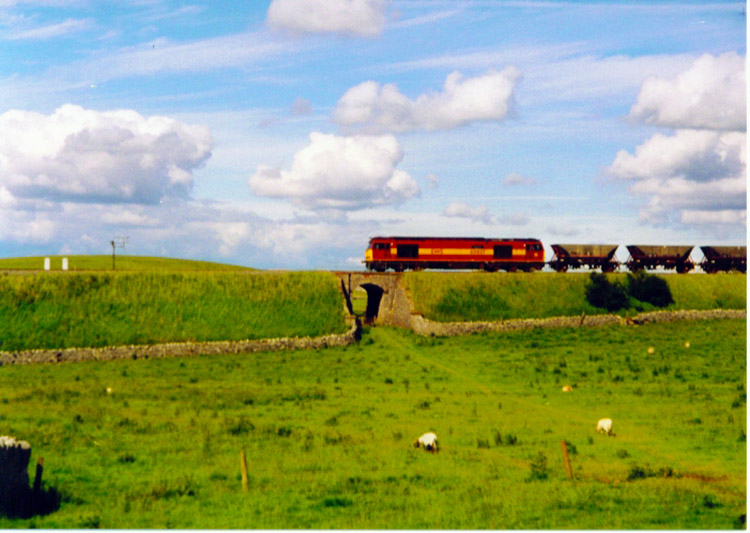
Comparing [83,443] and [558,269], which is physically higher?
[558,269]

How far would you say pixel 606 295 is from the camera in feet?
193

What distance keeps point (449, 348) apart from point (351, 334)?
751 centimetres

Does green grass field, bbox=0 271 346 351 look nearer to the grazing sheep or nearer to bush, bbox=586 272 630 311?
bush, bbox=586 272 630 311

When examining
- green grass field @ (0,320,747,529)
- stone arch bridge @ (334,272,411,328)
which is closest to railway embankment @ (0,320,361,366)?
green grass field @ (0,320,747,529)

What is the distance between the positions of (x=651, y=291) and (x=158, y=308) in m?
42.3

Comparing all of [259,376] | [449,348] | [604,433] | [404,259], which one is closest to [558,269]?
[404,259]

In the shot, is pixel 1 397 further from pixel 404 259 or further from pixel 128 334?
pixel 404 259

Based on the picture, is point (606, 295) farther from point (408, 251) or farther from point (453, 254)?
point (408, 251)

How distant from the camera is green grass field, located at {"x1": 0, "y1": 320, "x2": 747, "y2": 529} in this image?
663 inches

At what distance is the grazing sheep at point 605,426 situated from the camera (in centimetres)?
2512

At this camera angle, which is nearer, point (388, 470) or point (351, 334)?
point (388, 470)

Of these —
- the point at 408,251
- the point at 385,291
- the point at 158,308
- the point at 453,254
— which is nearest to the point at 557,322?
the point at 385,291

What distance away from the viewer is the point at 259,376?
3872 centimetres

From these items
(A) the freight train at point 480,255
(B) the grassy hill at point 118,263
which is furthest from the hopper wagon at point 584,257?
(B) the grassy hill at point 118,263
